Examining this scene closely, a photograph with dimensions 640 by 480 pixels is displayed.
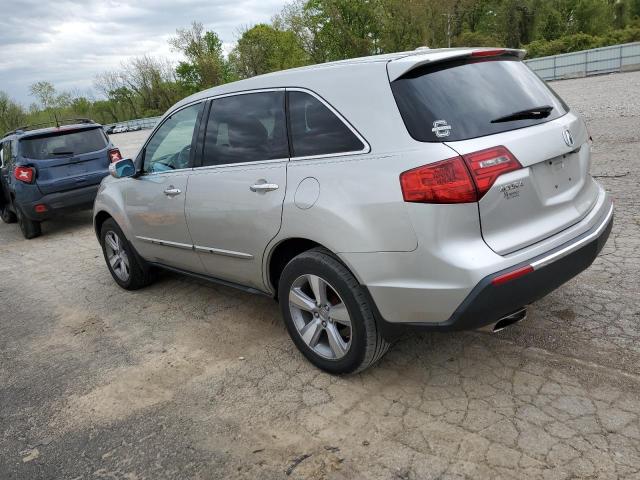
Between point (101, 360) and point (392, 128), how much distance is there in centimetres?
275

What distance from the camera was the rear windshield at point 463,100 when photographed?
258 centimetres

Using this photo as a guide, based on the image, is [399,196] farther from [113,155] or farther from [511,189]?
[113,155]

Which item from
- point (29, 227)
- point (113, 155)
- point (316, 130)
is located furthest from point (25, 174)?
point (316, 130)

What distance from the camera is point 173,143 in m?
4.24

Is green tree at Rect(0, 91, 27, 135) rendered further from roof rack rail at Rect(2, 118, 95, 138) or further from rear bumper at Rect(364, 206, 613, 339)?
rear bumper at Rect(364, 206, 613, 339)

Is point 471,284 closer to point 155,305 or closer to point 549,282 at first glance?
point 549,282

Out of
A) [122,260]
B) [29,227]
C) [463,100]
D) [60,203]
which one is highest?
[463,100]

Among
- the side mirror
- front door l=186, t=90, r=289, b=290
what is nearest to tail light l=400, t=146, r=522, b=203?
front door l=186, t=90, r=289, b=290

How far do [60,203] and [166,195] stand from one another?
5.09m

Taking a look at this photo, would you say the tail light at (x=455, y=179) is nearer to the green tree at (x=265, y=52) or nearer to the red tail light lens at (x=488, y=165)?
the red tail light lens at (x=488, y=165)

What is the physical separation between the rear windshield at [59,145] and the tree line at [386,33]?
122ft

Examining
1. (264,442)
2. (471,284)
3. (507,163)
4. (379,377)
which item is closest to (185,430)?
(264,442)

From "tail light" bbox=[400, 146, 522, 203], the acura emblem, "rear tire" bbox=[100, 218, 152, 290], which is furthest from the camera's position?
"rear tire" bbox=[100, 218, 152, 290]

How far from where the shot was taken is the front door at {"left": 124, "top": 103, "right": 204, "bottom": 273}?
401 cm
